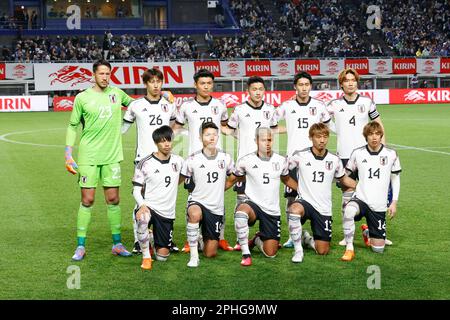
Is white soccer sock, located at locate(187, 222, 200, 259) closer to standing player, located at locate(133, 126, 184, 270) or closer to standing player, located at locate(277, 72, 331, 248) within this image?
standing player, located at locate(133, 126, 184, 270)

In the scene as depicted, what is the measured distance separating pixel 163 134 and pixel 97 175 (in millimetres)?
1104

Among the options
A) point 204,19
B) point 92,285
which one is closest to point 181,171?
point 92,285

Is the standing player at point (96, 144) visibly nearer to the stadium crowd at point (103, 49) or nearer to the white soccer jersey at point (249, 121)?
the white soccer jersey at point (249, 121)

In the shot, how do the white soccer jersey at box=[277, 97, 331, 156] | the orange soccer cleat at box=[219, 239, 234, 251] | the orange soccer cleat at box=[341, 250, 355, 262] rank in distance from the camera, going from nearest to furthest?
the orange soccer cleat at box=[341, 250, 355, 262] < the orange soccer cleat at box=[219, 239, 234, 251] < the white soccer jersey at box=[277, 97, 331, 156]

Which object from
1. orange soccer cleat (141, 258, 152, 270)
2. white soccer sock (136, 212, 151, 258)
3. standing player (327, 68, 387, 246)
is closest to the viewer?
orange soccer cleat (141, 258, 152, 270)

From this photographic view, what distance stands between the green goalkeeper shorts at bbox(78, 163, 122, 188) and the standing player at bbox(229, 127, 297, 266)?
149cm

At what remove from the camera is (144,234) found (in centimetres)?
891

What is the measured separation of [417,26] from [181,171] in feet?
153

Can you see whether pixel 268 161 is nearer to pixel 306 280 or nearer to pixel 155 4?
pixel 306 280

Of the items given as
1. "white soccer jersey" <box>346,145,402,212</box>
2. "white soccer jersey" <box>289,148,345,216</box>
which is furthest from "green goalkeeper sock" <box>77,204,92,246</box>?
"white soccer jersey" <box>346,145,402,212</box>

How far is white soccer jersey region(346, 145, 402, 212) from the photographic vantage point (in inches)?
380

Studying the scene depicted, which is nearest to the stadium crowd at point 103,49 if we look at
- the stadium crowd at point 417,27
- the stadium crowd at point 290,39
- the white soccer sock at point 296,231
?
the stadium crowd at point 290,39

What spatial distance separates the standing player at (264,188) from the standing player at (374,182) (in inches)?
35.7

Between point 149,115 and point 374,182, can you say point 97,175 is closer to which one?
point 149,115
